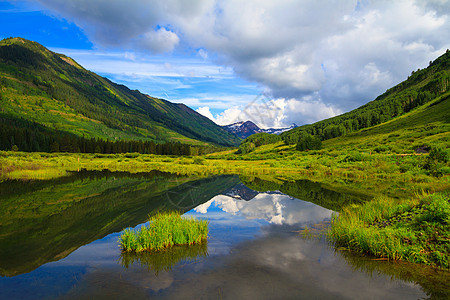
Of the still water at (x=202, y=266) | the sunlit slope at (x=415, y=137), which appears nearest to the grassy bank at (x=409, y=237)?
the still water at (x=202, y=266)

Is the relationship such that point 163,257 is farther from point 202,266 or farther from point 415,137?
point 415,137

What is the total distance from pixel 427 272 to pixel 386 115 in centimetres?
21676

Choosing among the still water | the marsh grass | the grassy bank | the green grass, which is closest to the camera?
the still water

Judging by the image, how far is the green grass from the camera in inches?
507

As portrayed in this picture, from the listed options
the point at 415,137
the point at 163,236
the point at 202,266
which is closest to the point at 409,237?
the point at 202,266

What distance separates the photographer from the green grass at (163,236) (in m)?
12.9

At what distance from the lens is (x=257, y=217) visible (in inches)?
857

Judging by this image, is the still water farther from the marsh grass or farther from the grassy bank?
the grassy bank

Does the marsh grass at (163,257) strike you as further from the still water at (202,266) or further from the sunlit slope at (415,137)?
the sunlit slope at (415,137)

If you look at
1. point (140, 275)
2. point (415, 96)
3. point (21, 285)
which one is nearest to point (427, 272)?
point (140, 275)

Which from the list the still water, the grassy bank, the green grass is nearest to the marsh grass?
the still water

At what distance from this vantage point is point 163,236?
1323 cm

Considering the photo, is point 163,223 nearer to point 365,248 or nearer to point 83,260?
point 83,260

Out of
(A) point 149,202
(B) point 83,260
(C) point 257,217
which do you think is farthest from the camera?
(A) point 149,202
